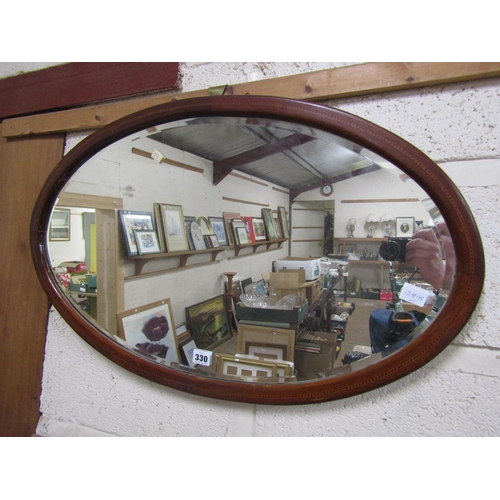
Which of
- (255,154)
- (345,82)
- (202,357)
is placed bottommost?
(202,357)

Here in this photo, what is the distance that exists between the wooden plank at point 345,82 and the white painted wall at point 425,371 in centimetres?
2

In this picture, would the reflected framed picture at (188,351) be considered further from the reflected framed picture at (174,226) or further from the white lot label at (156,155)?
the white lot label at (156,155)

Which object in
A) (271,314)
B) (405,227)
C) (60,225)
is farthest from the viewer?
(60,225)

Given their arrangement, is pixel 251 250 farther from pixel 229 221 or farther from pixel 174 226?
pixel 174 226

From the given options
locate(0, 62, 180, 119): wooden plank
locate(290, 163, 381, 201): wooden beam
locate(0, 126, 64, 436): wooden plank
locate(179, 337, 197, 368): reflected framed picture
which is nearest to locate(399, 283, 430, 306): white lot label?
locate(290, 163, 381, 201): wooden beam

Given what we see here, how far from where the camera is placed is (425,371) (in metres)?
0.65

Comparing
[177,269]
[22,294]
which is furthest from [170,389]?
[22,294]

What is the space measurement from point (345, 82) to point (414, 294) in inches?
17.2

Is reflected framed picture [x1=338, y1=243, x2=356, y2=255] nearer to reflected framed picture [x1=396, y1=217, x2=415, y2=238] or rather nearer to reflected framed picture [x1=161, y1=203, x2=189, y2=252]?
reflected framed picture [x1=396, y1=217, x2=415, y2=238]

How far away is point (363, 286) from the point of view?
2.19ft

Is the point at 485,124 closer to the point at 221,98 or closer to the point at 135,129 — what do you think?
the point at 221,98

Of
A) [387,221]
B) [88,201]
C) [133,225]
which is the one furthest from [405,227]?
[88,201]

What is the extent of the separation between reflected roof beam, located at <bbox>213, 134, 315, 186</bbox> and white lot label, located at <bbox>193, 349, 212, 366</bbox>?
1.26 ft

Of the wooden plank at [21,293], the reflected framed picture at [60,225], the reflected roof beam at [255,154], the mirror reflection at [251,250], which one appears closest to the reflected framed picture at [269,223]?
the mirror reflection at [251,250]
